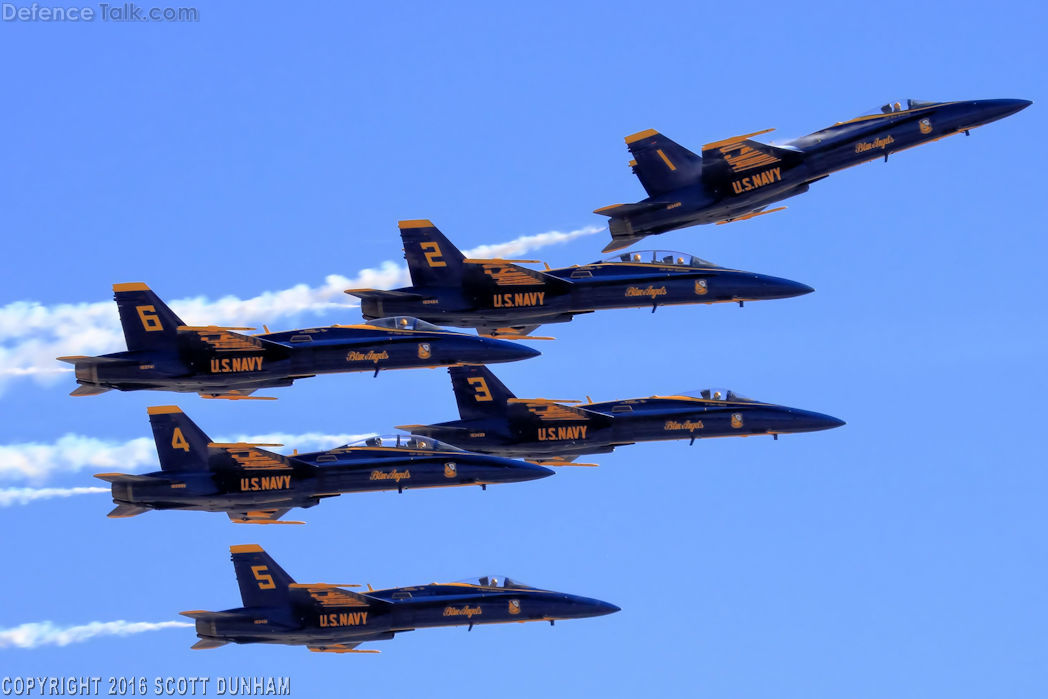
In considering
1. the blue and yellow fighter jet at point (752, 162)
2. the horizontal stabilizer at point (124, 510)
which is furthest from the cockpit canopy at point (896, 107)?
the horizontal stabilizer at point (124, 510)

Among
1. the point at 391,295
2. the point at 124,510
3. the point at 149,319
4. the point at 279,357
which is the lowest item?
the point at 124,510

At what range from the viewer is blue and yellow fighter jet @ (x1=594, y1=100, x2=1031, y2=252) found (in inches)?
2464

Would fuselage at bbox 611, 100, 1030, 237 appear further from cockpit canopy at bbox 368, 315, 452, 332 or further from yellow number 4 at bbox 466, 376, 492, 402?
cockpit canopy at bbox 368, 315, 452, 332

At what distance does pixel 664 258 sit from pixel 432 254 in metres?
8.88

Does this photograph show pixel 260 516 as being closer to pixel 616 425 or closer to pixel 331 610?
pixel 331 610

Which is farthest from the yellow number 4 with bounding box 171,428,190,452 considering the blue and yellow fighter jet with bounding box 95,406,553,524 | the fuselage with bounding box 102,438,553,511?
the fuselage with bounding box 102,438,553,511

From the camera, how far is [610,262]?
62.8 meters

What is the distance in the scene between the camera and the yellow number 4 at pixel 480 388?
6581 centimetres

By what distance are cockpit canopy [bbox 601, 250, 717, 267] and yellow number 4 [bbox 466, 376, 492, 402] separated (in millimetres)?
7502

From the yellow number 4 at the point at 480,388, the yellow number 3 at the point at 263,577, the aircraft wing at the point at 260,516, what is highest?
the yellow number 4 at the point at 480,388

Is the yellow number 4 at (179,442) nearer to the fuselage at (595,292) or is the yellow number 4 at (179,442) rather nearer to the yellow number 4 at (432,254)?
the fuselage at (595,292)

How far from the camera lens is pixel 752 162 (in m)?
62.6

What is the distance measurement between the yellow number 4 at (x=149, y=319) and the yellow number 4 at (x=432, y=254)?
9.93m

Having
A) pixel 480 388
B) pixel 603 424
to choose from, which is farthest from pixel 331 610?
pixel 603 424
